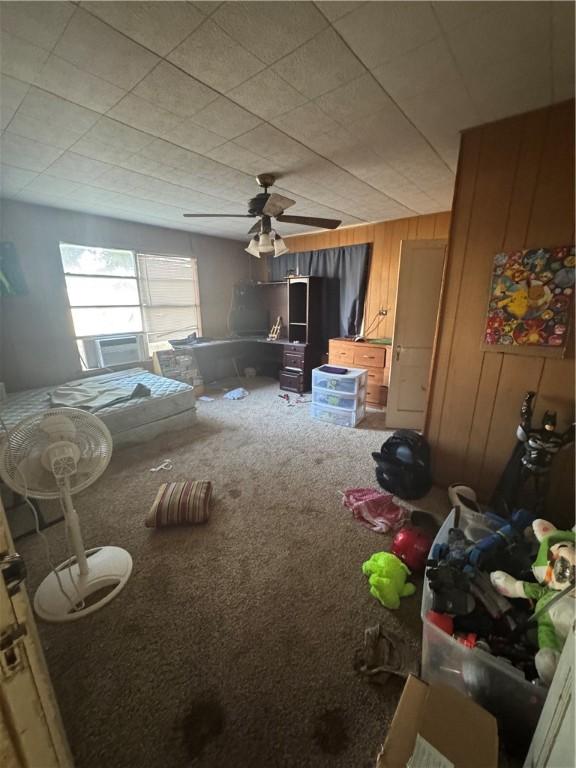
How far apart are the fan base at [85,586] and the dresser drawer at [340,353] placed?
3.30 meters

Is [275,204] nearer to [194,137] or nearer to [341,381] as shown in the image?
[194,137]

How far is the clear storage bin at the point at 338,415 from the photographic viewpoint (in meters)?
3.39

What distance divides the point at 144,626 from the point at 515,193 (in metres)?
2.96

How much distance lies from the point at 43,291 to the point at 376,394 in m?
4.20

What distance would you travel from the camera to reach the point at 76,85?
1.44 meters

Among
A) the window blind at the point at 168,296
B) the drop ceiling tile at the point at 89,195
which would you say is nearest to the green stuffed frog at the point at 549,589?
the drop ceiling tile at the point at 89,195

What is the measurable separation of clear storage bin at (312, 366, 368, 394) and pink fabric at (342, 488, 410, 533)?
4.58ft

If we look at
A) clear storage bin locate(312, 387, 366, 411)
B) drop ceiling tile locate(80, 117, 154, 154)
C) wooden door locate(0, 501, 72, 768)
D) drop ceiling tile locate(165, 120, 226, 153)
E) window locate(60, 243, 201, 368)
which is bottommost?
clear storage bin locate(312, 387, 366, 411)

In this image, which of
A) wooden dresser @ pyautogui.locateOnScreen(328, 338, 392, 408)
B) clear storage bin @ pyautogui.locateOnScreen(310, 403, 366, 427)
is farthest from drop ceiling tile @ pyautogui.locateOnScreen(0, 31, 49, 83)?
wooden dresser @ pyautogui.locateOnScreen(328, 338, 392, 408)

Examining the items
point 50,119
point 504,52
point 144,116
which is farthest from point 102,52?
point 504,52

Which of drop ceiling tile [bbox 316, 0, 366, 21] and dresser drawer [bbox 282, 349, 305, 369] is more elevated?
drop ceiling tile [bbox 316, 0, 366, 21]

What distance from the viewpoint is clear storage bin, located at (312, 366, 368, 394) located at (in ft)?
11.0

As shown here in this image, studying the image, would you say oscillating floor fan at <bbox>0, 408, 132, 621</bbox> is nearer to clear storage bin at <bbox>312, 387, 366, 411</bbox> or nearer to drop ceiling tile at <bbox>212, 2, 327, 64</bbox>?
drop ceiling tile at <bbox>212, 2, 327, 64</bbox>

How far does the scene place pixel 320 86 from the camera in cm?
145
